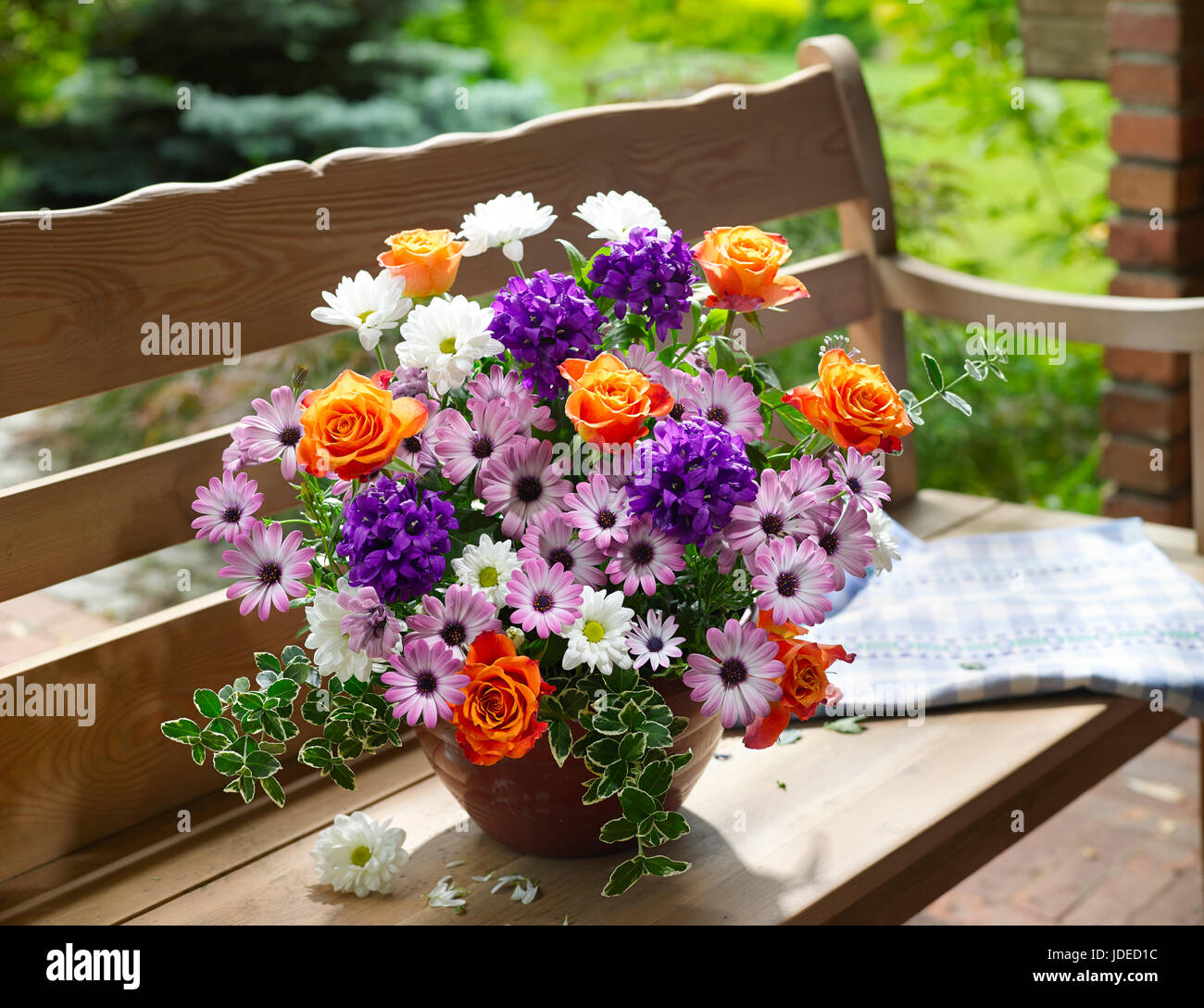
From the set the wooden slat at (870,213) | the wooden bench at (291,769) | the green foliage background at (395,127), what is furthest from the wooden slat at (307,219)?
the green foliage background at (395,127)

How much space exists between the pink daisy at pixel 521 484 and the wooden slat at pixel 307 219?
1.51 feet

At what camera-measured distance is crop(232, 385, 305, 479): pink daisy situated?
105 cm

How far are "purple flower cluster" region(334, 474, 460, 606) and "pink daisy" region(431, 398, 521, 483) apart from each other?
5 cm

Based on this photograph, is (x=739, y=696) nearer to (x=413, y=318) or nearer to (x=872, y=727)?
(x=413, y=318)

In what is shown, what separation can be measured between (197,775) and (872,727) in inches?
28.0

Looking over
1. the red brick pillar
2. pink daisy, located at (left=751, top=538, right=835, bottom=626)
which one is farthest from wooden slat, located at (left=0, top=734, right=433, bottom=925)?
the red brick pillar

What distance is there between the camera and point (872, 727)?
1.45 meters

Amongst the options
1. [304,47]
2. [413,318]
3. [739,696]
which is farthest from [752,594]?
[304,47]

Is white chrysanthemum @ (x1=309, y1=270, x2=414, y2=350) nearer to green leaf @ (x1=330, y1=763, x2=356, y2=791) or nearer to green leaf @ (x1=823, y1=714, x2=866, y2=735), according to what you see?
green leaf @ (x1=330, y1=763, x2=356, y2=791)

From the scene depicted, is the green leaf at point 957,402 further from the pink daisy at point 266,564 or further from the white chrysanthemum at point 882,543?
the pink daisy at point 266,564

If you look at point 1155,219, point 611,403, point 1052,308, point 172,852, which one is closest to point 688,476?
point 611,403

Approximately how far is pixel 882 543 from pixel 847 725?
43 centimetres

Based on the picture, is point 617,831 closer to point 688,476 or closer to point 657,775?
point 657,775

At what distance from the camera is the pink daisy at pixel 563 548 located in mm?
996
